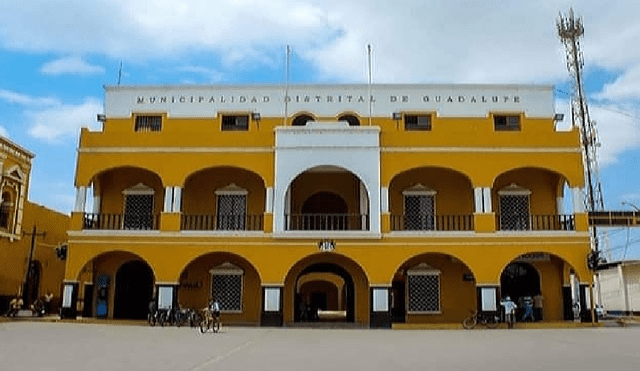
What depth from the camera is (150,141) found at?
21.9 m

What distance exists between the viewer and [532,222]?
22.2 metres

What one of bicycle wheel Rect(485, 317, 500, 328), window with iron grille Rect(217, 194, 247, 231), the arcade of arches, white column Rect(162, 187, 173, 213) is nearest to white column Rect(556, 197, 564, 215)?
the arcade of arches

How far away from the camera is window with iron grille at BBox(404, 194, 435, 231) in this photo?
22.5 metres

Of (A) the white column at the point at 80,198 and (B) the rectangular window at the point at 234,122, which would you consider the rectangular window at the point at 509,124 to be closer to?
(B) the rectangular window at the point at 234,122

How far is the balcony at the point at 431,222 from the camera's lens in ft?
71.9

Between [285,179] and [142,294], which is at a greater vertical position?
[285,179]

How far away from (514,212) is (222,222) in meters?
10.5

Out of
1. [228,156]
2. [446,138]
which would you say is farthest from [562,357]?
[228,156]

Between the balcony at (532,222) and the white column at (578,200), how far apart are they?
41 centimetres

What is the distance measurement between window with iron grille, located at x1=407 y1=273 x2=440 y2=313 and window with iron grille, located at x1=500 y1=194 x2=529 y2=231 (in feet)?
10.3

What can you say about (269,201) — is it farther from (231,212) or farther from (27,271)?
(27,271)

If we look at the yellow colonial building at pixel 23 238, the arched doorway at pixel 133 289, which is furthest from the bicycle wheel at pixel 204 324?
the yellow colonial building at pixel 23 238

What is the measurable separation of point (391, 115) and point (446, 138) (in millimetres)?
2880

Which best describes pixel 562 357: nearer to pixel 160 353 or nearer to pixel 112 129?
pixel 160 353
